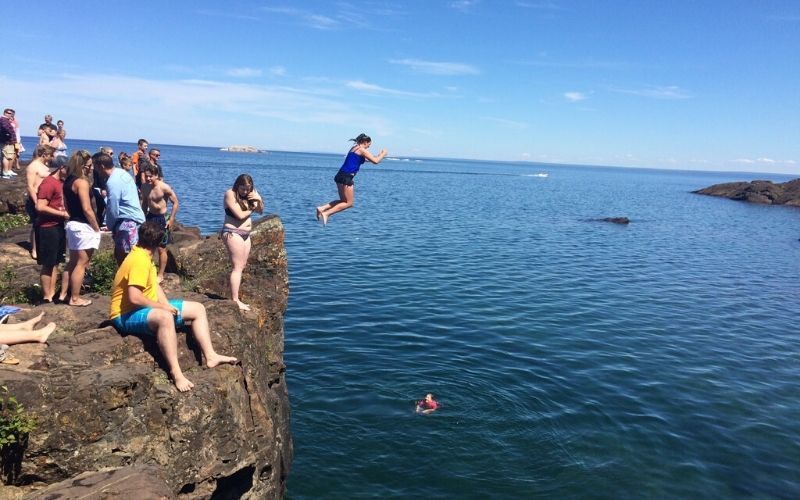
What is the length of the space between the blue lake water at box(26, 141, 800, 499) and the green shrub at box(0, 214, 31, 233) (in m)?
8.81

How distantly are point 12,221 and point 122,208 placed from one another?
31.2 ft

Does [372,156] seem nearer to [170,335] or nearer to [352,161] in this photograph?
[352,161]

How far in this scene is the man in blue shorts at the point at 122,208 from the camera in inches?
382

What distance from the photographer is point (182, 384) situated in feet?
23.5

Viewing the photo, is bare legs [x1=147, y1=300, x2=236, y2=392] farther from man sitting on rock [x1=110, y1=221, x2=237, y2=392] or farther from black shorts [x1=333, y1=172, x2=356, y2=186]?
black shorts [x1=333, y1=172, x2=356, y2=186]

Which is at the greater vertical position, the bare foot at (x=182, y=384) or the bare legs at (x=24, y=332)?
the bare legs at (x=24, y=332)

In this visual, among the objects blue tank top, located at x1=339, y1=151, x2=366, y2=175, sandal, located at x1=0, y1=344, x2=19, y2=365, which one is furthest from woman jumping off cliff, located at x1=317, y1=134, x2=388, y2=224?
sandal, located at x1=0, y1=344, x2=19, y2=365

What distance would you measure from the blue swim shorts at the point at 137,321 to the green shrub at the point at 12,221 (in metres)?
10.9

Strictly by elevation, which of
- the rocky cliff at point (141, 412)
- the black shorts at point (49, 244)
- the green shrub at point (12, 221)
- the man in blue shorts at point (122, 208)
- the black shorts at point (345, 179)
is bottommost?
the rocky cliff at point (141, 412)

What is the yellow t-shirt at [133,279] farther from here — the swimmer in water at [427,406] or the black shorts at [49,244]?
the swimmer in water at [427,406]

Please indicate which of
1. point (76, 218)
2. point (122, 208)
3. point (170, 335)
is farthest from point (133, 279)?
point (122, 208)

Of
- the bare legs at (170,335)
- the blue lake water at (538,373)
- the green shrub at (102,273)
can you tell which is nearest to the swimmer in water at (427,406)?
the blue lake water at (538,373)

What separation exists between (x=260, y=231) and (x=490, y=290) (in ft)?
47.7

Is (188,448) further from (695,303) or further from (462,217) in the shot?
(462,217)
